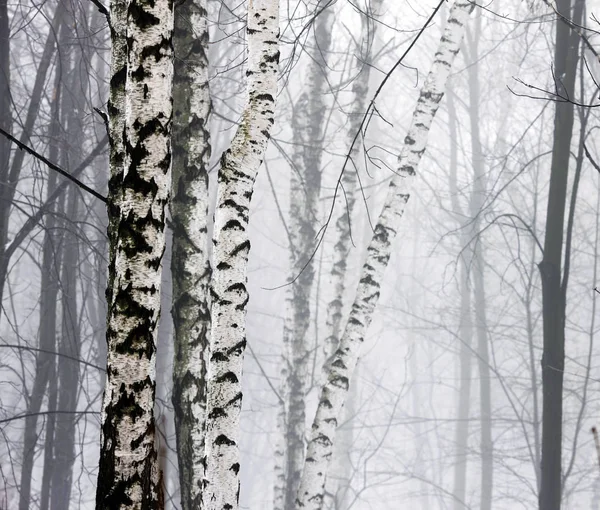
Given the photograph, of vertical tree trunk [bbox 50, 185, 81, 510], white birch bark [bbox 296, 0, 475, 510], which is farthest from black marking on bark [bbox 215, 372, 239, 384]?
vertical tree trunk [bbox 50, 185, 81, 510]

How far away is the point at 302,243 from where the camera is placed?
25.9 ft

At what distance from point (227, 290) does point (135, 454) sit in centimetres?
98

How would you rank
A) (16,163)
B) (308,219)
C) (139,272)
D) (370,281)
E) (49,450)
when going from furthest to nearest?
1. (49,450)
2. (308,219)
3. (16,163)
4. (370,281)
5. (139,272)

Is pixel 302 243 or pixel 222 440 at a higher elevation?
pixel 302 243

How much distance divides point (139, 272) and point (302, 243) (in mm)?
5557

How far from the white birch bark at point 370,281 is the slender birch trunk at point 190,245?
1158mm

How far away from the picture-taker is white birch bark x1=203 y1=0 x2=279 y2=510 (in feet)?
10.3

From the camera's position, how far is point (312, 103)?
318 inches

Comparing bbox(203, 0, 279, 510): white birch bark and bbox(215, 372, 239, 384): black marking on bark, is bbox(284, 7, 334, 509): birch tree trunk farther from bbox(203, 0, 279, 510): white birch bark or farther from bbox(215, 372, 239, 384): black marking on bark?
bbox(215, 372, 239, 384): black marking on bark

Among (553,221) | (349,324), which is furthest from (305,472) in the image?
(553,221)

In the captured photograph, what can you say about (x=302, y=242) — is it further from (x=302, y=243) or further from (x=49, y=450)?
(x=49, y=450)

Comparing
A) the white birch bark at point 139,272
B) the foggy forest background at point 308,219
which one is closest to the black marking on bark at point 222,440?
the foggy forest background at point 308,219

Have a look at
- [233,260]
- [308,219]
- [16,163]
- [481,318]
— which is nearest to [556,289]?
[308,219]

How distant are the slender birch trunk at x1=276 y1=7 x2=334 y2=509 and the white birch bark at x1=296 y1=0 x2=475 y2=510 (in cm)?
153
